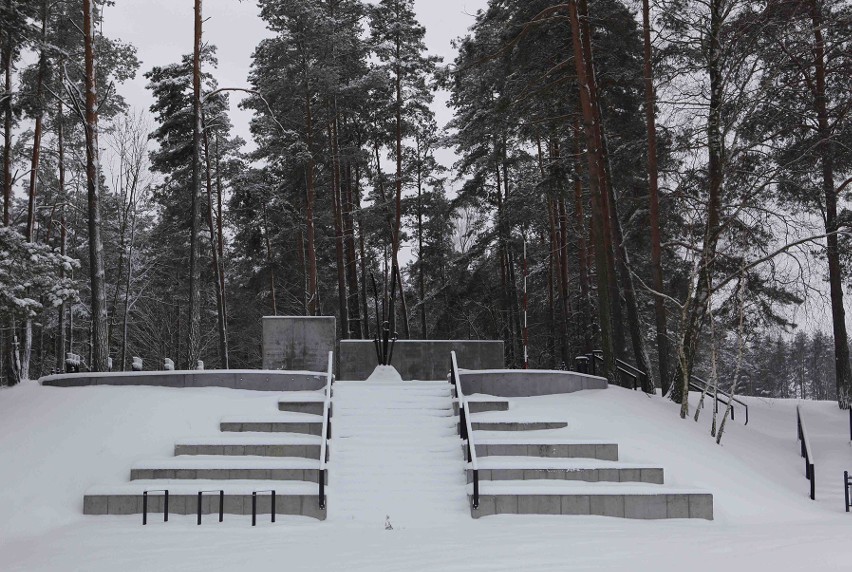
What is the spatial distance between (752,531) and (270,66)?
71.2 feet

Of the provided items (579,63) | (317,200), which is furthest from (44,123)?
(579,63)

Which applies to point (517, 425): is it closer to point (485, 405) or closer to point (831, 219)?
point (485, 405)

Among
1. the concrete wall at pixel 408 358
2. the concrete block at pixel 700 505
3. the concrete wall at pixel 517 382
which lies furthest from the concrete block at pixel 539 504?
the concrete wall at pixel 408 358

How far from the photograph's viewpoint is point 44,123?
2502 cm

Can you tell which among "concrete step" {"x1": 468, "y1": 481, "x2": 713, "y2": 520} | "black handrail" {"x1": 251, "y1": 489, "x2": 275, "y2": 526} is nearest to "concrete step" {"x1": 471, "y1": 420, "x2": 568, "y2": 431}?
"concrete step" {"x1": 468, "y1": 481, "x2": 713, "y2": 520}

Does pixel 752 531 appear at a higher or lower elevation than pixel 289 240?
lower

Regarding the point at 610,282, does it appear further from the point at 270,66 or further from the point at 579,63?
the point at 270,66

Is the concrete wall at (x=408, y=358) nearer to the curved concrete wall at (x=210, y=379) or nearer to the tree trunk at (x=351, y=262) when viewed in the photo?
the curved concrete wall at (x=210, y=379)

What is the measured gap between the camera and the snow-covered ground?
7.57m

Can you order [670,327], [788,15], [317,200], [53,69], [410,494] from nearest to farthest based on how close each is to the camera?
[410,494] → [788,15] → [53,69] → [670,327] → [317,200]

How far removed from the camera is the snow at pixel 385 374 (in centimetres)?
1515

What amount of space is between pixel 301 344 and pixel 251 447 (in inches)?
211

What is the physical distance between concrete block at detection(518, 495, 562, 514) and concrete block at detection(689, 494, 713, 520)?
1.72 meters

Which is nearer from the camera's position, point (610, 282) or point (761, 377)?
point (610, 282)
